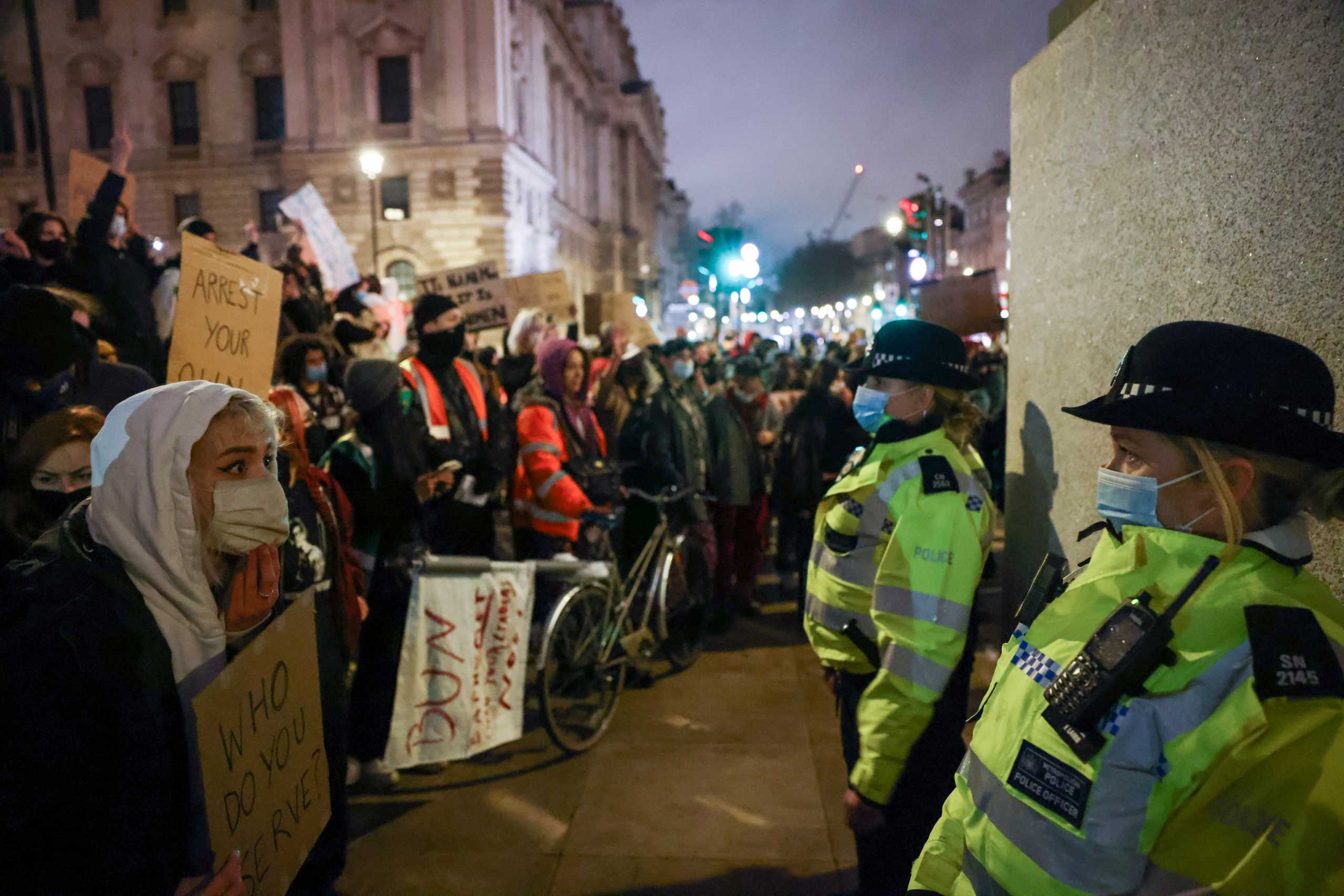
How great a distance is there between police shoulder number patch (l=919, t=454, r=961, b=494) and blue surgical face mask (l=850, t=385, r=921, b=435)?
30cm

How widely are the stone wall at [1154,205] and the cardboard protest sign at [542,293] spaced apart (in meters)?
6.08

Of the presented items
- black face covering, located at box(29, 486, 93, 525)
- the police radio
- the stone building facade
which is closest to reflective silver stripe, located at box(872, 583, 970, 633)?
the police radio

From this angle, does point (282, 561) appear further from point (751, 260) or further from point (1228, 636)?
point (751, 260)

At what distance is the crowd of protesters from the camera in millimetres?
1535

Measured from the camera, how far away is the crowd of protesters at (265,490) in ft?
5.04

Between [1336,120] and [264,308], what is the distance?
3.29m

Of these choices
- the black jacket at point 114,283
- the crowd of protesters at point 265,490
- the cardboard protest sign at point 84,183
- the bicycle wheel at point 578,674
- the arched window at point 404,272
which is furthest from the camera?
the arched window at point 404,272

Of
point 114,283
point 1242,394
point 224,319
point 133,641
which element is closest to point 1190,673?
point 1242,394

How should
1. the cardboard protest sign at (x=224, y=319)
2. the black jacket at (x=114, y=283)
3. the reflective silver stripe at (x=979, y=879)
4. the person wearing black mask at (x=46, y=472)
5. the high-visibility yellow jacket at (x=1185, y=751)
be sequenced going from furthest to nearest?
the black jacket at (x=114, y=283)
the cardboard protest sign at (x=224, y=319)
the person wearing black mask at (x=46, y=472)
the reflective silver stripe at (x=979, y=879)
the high-visibility yellow jacket at (x=1185, y=751)

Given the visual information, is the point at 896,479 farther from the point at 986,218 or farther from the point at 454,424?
the point at 986,218

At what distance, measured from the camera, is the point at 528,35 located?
43875 millimetres

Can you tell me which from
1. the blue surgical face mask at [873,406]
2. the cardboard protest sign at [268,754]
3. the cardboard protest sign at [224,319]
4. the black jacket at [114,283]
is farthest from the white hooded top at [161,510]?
the black jacket at [114,283]

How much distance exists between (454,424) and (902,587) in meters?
3.41

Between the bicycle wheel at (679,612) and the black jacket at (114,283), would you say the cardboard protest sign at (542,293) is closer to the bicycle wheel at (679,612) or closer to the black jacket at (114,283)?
the black jacket at (114,283)
